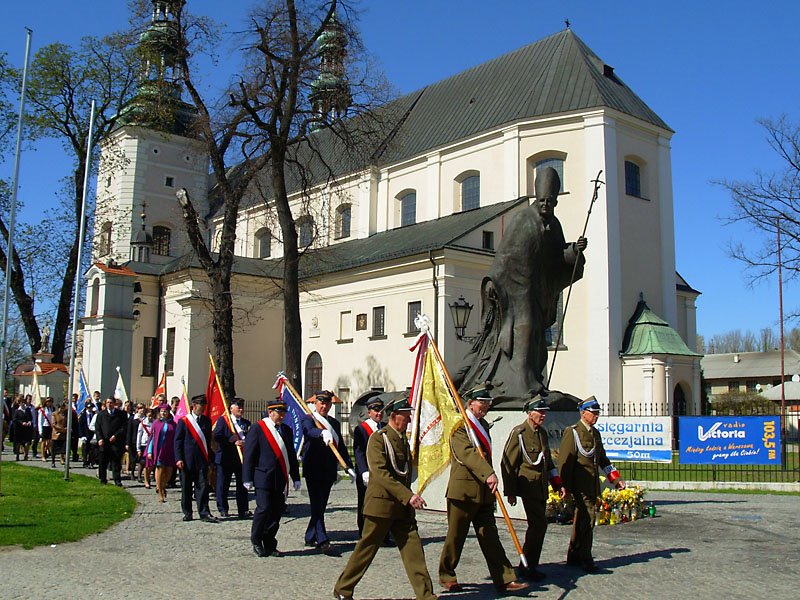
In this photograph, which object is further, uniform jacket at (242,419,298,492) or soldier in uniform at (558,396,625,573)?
uniform jacket at (242,419,298,492)

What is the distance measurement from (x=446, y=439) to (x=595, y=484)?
5.97ft

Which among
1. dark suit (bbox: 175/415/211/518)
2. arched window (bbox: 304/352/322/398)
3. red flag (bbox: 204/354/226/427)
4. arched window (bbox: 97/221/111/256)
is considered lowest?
dark suit (bbox: 175/415/211/518)

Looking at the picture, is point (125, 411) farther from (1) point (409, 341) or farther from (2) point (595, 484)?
(1) point (409, 341)

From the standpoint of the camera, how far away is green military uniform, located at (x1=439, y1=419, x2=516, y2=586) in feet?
22.7

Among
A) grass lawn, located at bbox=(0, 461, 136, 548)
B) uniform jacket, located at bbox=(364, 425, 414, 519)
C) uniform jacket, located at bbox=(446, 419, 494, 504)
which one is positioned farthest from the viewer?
grass lawn, located at bbox=(0, 461, 136, 548)

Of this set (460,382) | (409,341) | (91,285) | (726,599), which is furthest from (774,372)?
(726,599)

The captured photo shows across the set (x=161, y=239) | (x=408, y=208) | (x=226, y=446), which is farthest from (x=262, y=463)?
(x=161, y=239)

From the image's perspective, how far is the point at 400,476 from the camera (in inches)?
264

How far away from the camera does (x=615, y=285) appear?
1219 inches

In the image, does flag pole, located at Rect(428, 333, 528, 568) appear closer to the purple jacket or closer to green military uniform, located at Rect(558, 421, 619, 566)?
green military uniform, located at Rect(558, 421, 619, 566)

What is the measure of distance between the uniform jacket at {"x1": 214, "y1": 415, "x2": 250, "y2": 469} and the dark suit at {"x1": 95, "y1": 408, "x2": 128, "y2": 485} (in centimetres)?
472

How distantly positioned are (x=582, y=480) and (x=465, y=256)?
22831 millimetres

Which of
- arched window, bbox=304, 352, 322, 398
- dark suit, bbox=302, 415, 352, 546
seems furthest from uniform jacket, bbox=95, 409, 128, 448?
arched window, bbox=304, 352, 322, 398

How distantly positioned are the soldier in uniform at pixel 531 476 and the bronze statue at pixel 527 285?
3.90m
